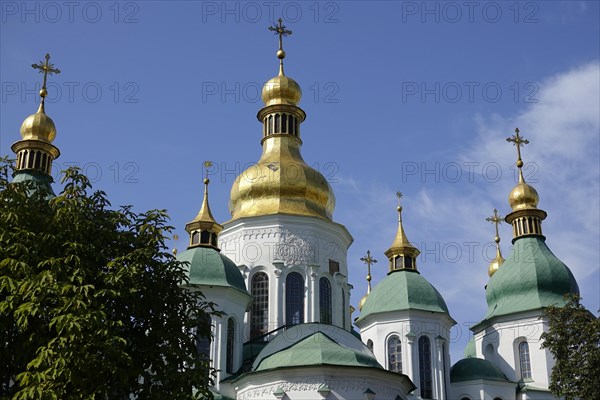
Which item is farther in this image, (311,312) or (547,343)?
(311,312)

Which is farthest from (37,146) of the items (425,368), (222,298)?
(425,368)

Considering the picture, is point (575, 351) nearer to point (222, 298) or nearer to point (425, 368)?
point (425, 368)

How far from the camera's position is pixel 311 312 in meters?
32.7

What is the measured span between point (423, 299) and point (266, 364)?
28.6 ft

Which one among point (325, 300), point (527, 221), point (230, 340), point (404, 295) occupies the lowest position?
point (230, 340)

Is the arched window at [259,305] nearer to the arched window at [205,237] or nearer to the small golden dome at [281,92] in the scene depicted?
the arched window at [205,237]

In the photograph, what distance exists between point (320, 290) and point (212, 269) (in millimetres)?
4922

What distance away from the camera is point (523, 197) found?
3822cm

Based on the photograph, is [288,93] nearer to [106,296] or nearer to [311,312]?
[311,312]

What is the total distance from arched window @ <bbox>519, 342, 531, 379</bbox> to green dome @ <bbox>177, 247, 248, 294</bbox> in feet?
37.7

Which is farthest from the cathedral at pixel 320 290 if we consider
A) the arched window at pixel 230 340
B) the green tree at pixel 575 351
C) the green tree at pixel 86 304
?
the green tree at pixel 86 304

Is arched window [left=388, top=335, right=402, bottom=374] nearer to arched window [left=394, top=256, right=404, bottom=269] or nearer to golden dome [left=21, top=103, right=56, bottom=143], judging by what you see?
arched window [left=394, top=256, right=404, bottom=269]

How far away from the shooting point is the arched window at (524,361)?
110ft

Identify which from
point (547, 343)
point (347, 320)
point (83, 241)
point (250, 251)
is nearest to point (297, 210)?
point (250, 251)
